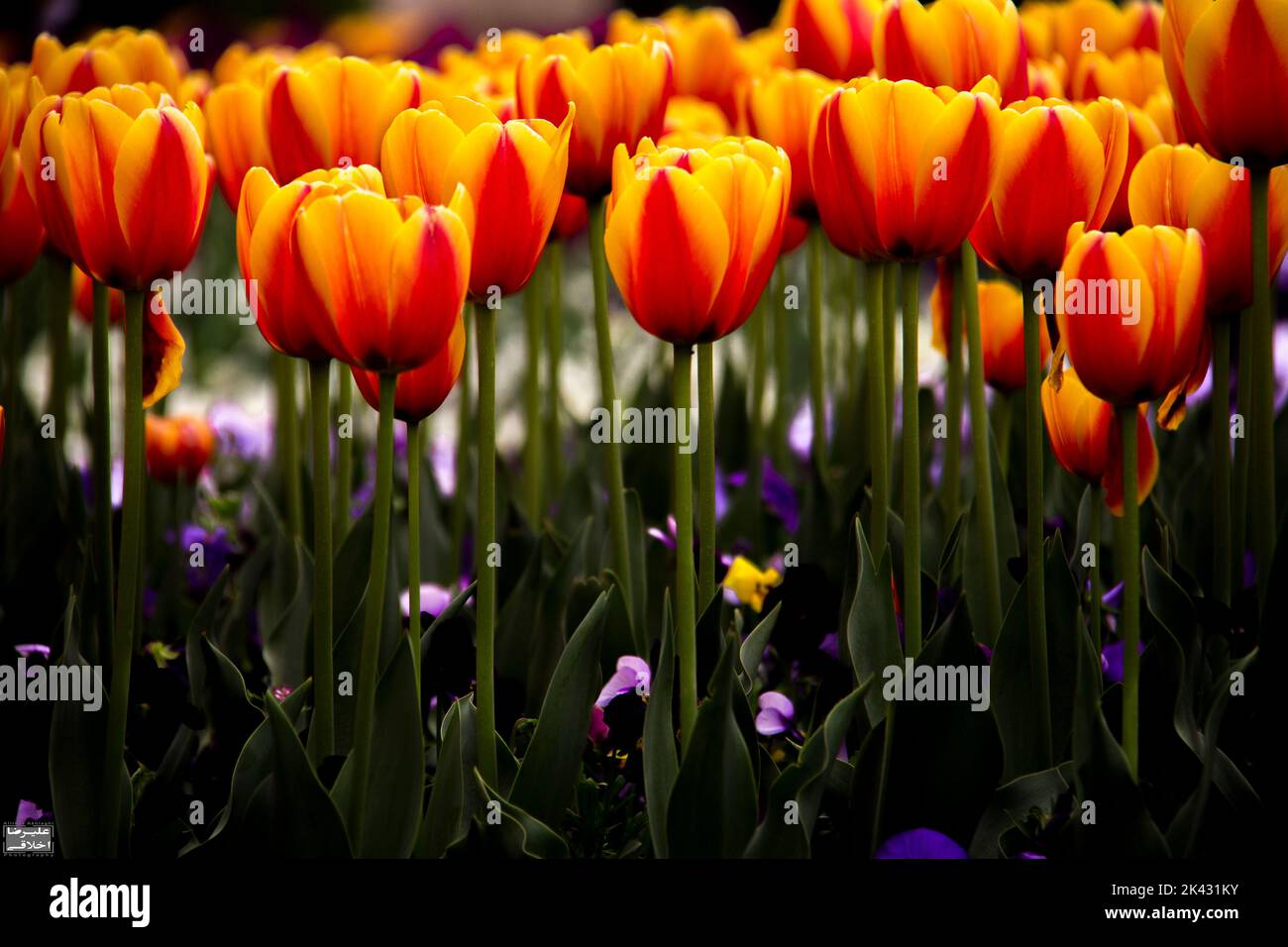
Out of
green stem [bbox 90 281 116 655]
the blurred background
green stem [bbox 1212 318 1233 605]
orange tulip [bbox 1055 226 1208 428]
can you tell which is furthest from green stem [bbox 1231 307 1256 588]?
the blurred background

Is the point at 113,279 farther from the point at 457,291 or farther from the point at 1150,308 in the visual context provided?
the point at 1150,308

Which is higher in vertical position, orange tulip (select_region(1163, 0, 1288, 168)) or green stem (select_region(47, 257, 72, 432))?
orange tulip (select_region(1163, 0, 1288, 168))

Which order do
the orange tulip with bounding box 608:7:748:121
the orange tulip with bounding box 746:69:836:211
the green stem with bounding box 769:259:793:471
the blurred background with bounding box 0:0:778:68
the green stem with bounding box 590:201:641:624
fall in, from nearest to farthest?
the green stem with bounding box 590:201:641:624, the orange tulip with bounding box 746:69:836:211, the green stem with bounding box 769:259:793:471, the orange tulip with bounding box 608:7:748:121, the blurred background with bounding box 0:0:778:68

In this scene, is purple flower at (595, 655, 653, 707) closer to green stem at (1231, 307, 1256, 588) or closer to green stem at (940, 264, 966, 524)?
green stem at (940, 264, 966, 524)

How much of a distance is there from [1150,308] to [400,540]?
4.39ft

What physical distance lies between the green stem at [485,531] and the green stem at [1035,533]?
0.55 m

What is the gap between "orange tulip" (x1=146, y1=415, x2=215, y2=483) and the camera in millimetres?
2240

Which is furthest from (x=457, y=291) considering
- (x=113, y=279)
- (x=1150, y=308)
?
(x=1150, y=308)

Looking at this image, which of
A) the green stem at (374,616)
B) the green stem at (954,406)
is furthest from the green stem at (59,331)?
the green stem at (954,406)

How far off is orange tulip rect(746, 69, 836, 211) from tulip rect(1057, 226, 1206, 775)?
27.2 inches

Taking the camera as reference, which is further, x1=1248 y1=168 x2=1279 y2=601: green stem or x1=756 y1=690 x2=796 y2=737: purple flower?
x1=756 y1=690 x2=796 y2=737: purple flower

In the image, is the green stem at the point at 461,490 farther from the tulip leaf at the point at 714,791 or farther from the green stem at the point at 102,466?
the tulip leaf at the point at 714,791

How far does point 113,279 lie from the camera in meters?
1.33

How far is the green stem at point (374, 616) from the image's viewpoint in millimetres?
1193
